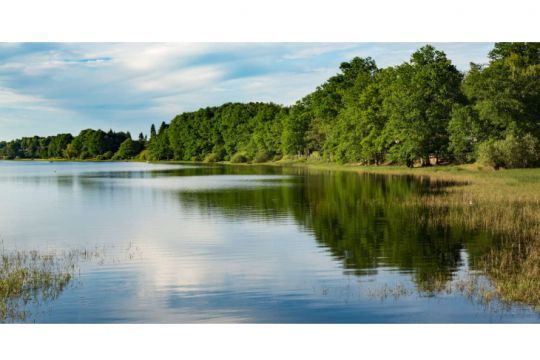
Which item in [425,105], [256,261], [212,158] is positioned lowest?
[256,261]

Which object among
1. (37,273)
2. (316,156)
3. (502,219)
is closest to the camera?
(37,273)

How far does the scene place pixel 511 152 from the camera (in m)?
57.2

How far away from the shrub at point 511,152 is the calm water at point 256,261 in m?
22.9

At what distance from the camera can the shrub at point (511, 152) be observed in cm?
5734

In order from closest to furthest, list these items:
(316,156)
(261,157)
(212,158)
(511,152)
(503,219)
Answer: (503,219) < (511,152) < (316,156) < (261,157) < (212,158)

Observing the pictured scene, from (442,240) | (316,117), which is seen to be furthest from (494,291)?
(316,117)

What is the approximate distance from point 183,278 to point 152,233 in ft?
33.0

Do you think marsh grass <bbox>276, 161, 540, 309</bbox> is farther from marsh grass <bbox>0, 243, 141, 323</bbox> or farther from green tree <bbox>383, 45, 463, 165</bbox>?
green tree <bbox>383, 45, 463, 165</bbox>

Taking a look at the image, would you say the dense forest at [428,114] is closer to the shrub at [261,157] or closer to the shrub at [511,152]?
the shrub at [511,152]

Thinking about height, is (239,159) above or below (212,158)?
below

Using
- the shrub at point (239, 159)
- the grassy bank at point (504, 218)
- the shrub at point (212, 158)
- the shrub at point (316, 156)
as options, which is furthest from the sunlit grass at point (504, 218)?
the shrub at point (212, 158)

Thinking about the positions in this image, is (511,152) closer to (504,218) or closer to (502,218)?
(504,218)

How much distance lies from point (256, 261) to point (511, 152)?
4478cm

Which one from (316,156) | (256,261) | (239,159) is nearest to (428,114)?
(316,156)
